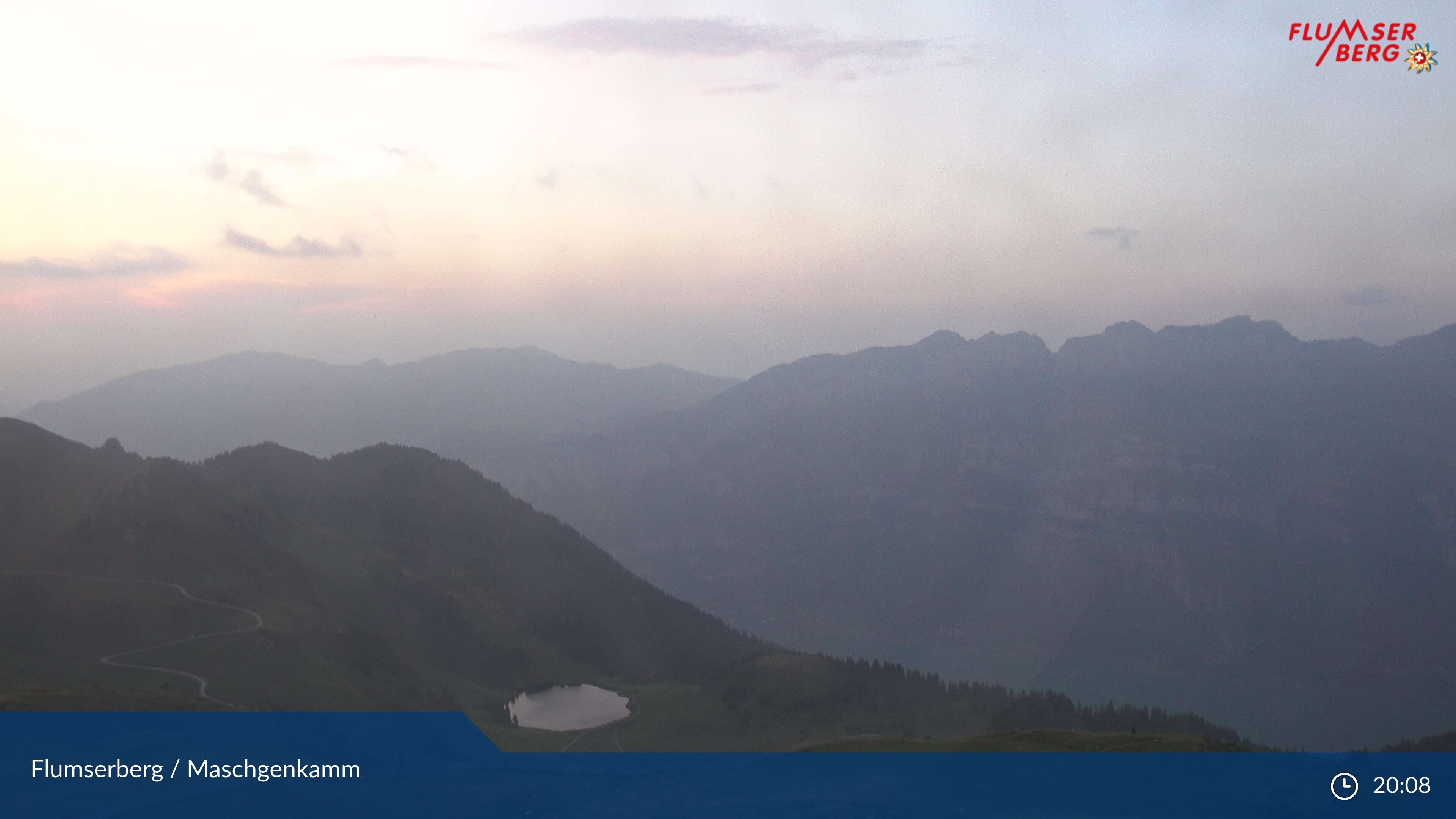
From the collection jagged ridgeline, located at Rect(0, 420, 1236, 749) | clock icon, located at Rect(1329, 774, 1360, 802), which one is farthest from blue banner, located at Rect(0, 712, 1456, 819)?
jagged ridgeline, located at Rect(0, 420, 1236, 749)

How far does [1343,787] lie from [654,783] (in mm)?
50116

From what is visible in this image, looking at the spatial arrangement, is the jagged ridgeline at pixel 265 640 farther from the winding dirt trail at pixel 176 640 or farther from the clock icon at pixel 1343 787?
the clock icon at pixel 1343 787

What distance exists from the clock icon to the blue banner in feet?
0.36

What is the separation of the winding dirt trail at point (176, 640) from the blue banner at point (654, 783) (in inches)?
1201

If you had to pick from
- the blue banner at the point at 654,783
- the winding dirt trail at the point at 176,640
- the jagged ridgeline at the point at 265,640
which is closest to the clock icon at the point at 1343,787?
the blue banner at the point at 654,783

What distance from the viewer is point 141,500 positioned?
15862 cm

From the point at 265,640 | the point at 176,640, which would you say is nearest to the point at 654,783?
the point at 265,640

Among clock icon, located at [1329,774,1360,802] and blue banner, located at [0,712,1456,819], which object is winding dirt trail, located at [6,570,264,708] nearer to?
blue banner, located at [0,712,1456,819]

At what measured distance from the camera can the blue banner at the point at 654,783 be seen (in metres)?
55.9

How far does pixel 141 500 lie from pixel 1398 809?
548ft

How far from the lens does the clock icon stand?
235ft

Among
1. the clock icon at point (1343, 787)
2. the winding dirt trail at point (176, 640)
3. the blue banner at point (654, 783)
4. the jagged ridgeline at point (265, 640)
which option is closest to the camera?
the blue banner at point (654, 783)

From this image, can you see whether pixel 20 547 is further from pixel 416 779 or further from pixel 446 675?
pixel 416 779

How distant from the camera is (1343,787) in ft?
238
